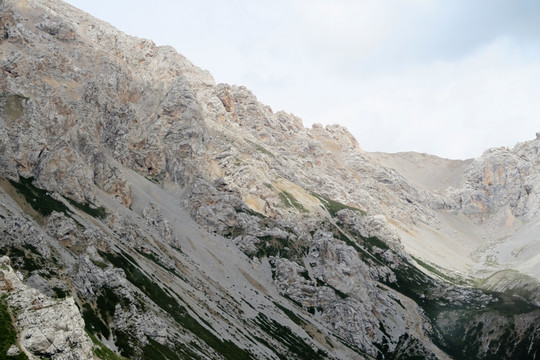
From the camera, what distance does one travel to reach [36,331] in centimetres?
5788

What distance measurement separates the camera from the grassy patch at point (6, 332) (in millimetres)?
53291

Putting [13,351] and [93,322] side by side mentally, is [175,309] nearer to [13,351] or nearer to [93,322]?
[93,322]

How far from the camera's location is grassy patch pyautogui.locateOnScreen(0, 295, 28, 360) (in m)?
53.3

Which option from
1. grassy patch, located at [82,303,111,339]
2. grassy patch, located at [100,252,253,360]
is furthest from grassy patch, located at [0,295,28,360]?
grassy patch, located at [100,252,253,360]

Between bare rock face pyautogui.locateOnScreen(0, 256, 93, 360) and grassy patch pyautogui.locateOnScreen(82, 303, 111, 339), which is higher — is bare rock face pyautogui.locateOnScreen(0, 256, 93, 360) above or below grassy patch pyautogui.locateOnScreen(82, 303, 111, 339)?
above

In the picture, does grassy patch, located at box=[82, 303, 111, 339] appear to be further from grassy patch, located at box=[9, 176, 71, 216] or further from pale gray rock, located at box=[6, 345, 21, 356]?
grassy patch, located at box=[9, 176, 71, 216]

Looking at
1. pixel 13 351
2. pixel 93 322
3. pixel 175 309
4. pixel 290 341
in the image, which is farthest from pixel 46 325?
pixel 290 341

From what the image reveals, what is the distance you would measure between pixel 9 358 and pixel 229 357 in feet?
313

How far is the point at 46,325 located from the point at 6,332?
4.43 metres

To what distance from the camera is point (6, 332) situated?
56406mm

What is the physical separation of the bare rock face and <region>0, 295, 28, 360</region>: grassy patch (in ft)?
2.84

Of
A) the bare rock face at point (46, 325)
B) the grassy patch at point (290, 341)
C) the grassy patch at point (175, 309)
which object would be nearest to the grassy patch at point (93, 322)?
the grassy patch at point (175, 309)

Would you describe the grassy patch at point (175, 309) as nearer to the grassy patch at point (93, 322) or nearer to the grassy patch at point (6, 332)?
the grassy patch at point (93, 322)

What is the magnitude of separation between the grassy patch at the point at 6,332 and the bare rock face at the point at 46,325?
866 millimetres
